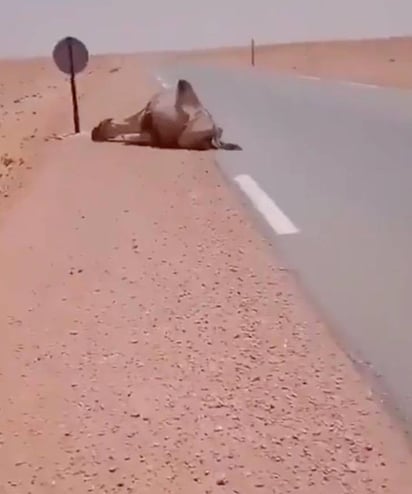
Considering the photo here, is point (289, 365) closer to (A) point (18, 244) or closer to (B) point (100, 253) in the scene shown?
(B) point (100, 253)

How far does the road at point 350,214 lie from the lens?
5078 mm

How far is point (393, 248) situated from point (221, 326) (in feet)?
7.05

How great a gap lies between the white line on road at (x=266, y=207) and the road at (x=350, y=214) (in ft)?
0.16

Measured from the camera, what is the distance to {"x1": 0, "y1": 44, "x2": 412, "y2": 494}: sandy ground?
3557 millimetres

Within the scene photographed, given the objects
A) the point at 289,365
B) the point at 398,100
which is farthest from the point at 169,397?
the point at 398,100

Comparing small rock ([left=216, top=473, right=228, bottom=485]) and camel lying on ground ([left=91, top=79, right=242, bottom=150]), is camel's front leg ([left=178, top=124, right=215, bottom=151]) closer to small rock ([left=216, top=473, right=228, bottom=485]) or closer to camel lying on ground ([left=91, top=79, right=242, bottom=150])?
camel lying on ground ([left=91, top=79, right=242, bottom=150])

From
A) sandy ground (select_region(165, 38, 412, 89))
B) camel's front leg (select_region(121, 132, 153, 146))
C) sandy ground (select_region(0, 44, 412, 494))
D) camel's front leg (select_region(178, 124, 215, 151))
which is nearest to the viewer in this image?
sandy ground (select_region(0, 44, 412, 494))

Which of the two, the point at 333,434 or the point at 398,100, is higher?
the point at 333,434

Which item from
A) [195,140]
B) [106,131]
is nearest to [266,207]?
[195,140]

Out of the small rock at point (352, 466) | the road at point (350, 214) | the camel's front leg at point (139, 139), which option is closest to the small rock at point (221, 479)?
the small rock at point (352, 466)

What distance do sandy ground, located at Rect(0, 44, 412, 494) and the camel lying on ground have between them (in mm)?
6856

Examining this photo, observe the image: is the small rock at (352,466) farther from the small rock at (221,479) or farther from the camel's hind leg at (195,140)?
the camel's hind leg at (195,140)

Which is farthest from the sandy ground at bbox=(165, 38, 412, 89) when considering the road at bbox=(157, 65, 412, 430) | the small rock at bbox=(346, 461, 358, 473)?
the small rock at bbox=(346, 461, 358, 473)

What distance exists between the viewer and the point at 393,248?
689 centimetres
